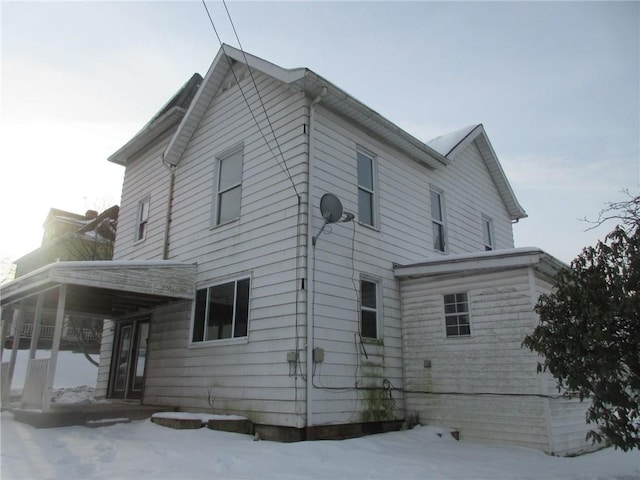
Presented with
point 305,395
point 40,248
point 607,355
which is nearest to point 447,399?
point 305,395

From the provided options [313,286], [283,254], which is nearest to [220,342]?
[283,254]

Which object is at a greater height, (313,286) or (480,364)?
(313,286)

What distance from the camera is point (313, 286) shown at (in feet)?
A: 27.7

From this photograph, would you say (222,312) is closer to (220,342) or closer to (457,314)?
(220,342)

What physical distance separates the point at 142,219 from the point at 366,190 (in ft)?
22.7

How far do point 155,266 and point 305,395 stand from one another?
4343 millimetres

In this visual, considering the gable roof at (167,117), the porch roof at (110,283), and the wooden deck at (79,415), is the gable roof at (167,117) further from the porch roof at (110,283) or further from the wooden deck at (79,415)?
the wooden deck at (79,415)

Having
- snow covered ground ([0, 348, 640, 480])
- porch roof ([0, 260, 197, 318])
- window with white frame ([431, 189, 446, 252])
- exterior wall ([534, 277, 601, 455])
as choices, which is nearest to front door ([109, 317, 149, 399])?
porch roof ([0, 260, 197, 318])

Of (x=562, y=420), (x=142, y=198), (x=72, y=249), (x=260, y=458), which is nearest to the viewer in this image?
(x=260, y=458)

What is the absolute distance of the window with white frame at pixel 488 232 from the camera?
1472cm

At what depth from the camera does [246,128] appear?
10.7m

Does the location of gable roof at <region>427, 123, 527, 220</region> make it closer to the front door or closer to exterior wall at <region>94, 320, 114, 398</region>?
the front door

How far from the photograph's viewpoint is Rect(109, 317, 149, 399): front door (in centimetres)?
1223

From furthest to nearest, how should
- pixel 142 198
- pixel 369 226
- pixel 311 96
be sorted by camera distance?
pixel 142 198 < pixel 369 226 < pixel 311 96
